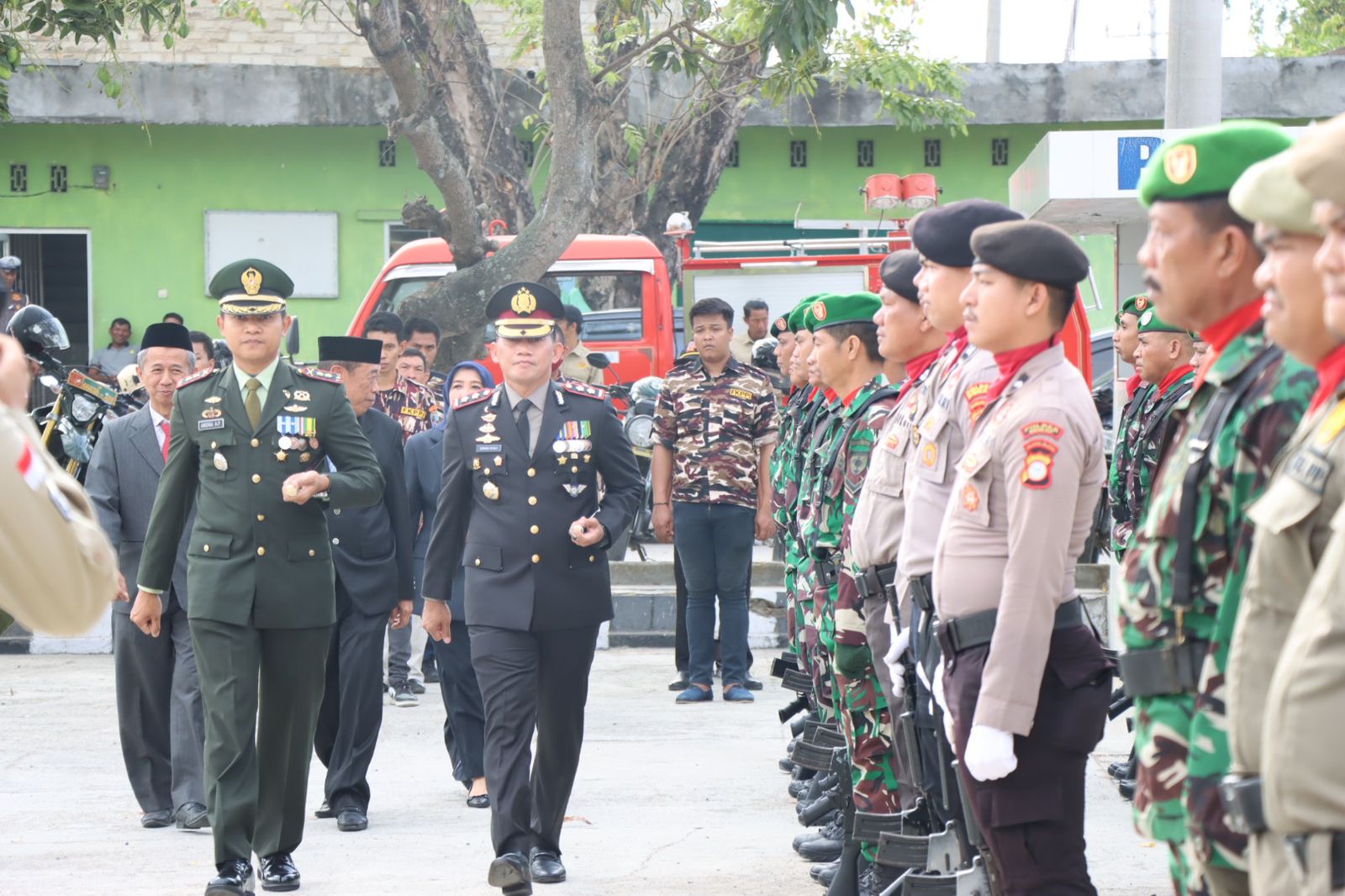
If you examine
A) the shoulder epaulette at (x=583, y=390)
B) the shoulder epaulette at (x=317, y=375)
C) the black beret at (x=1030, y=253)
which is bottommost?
the shoulder epaulette at (x=583, y=390)

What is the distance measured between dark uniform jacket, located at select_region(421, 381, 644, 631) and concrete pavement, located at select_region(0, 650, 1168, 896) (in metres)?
0.93

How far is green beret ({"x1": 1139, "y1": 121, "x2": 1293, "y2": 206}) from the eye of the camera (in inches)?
120

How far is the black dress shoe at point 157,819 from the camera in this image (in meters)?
6.94

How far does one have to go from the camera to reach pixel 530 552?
238 inches

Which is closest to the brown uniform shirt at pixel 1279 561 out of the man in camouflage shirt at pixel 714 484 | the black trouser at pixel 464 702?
the black trouser at pixel 464 702

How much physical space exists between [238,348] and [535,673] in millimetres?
1516

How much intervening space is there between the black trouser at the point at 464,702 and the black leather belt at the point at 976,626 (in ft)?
11.6

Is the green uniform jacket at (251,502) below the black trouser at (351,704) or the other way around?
the other way around

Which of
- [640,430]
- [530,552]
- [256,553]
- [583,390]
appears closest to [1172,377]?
[583,390]

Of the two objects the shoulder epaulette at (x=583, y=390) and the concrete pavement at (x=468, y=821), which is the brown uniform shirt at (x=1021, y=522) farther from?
the shoulder epaulette at (x=583, y=390)

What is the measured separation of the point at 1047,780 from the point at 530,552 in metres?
2.51

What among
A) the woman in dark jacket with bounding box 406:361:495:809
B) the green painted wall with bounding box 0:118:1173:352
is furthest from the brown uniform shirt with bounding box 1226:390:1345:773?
the green painted wall with bounding box 0:118:1173:352

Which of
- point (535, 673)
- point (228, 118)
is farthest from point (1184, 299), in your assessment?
point (228, 118)

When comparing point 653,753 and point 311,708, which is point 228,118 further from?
point 311,708
